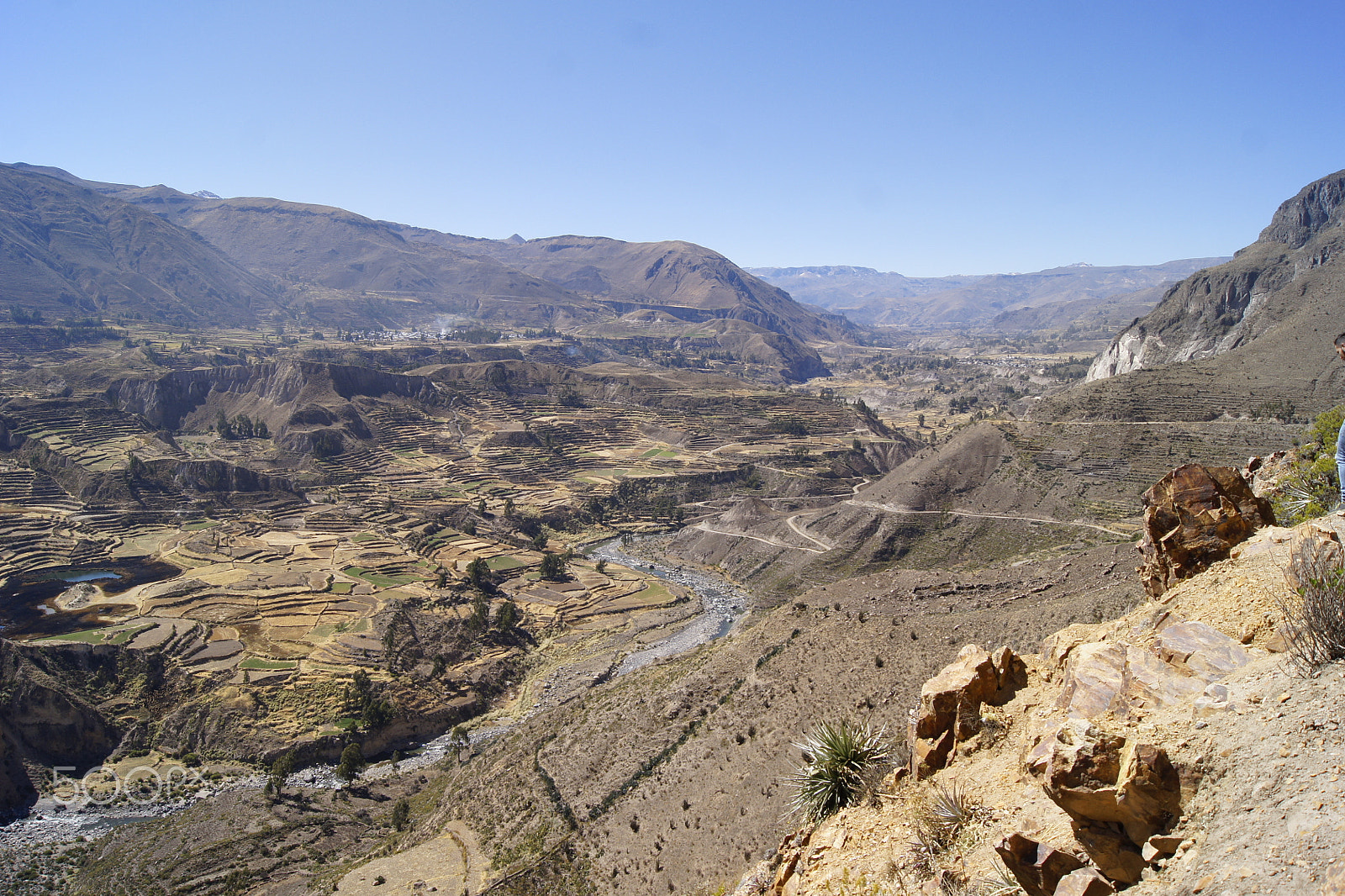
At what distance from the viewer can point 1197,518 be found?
1266cm

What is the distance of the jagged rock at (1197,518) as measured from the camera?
12.4 meters

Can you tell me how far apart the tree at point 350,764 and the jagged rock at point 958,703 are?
36.1m

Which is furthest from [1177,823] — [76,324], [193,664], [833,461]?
[76,324]

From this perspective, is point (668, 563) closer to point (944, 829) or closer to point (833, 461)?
point (833, 461)

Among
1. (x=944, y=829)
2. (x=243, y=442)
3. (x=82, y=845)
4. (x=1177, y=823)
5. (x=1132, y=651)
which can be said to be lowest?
(x=82, y=845)

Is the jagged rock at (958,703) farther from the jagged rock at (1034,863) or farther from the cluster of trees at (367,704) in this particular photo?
the cluster of trees at (367,704)

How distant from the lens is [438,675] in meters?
49.8

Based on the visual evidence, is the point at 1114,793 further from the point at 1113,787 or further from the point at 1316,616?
the point at 1316,616

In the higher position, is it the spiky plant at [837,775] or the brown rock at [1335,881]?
the brown rock at [1335,881]

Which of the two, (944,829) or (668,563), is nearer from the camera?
(944,829)

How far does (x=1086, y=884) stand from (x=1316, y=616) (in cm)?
380

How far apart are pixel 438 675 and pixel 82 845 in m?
19.9

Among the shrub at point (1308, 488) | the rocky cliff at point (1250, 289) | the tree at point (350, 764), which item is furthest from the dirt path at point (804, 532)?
the rocky cliff at point (1250, 289)

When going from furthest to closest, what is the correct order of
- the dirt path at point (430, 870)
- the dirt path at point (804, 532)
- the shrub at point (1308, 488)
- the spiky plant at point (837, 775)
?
the dirt path at point (804, 532) → the dirt path at point (430, 870) → the shrub at point (1308, 488) → the spiky plant at point (837, 775)
